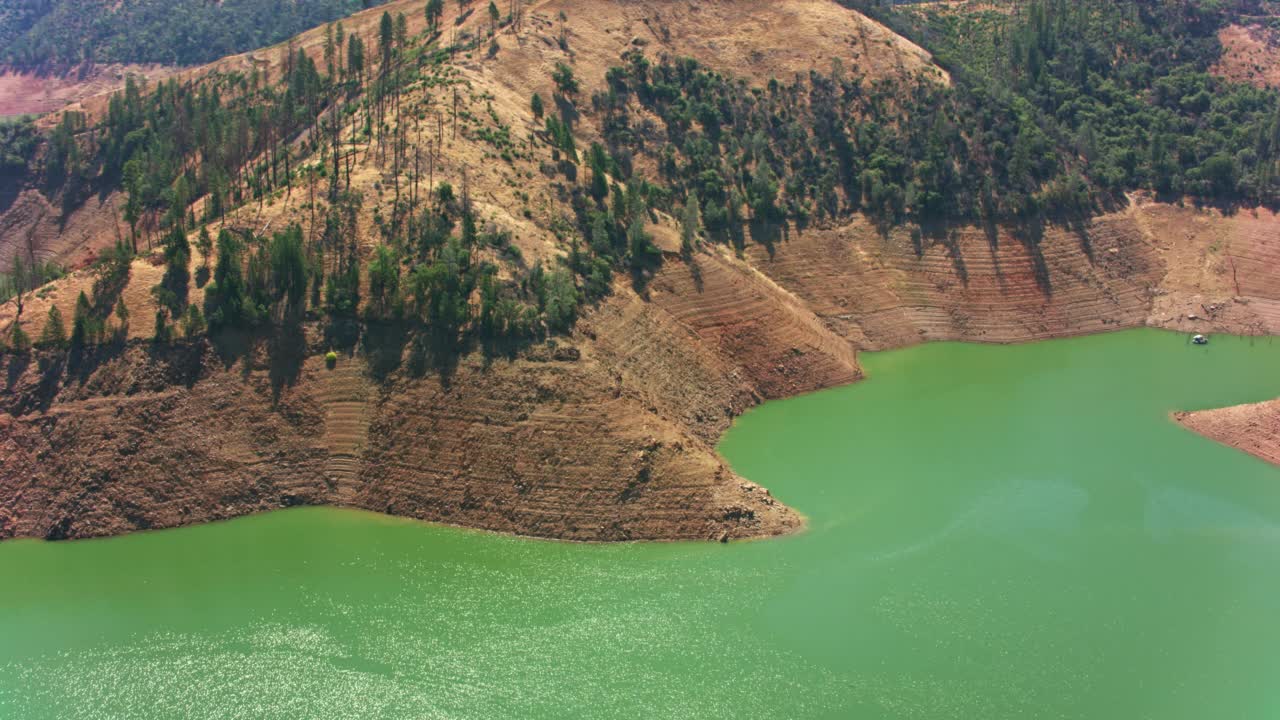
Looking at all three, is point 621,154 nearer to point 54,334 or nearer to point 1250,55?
point 54,334

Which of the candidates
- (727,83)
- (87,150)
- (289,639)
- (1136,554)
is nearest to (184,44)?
(87,150)

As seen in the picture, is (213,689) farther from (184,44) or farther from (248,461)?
(184,44)

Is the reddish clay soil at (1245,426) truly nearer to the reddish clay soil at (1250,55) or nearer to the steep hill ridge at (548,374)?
the steep hill ridge at (548,374)

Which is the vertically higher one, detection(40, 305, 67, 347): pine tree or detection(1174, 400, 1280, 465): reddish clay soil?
detection(40, 305, 67, 347): pine tree

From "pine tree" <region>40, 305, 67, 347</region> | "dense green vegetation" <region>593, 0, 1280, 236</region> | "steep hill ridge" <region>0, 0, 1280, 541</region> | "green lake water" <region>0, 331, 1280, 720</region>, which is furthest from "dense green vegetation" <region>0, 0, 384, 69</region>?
"green lake water" <region>0, 331, 1280, 720</region>

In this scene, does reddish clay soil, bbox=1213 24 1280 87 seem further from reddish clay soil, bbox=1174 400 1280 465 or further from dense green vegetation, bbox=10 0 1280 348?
reddish clay soil, bbox=1174 400 1280 465

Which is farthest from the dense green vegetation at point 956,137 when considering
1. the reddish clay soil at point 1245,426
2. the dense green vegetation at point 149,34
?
the dense green vegetation at point 149,34
